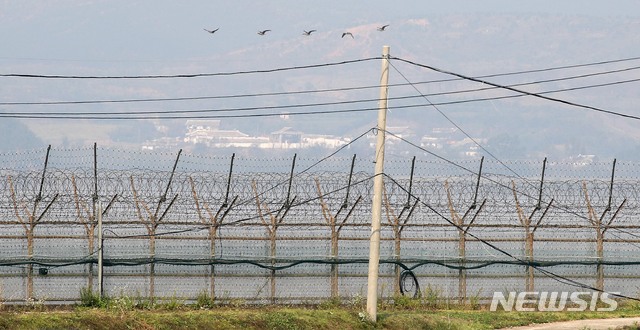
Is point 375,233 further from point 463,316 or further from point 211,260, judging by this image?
point 211,260

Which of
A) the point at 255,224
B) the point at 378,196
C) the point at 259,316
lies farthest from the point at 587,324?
the point at 255,224

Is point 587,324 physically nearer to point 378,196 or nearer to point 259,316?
point 378,196

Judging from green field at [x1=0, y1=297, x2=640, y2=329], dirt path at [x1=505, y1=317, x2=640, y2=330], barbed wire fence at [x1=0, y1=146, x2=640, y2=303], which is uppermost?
barbed wire fence at [x1=0, y1=146, x2=640, y2=303]

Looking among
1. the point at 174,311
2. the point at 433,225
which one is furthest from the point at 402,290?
the point at 174,311

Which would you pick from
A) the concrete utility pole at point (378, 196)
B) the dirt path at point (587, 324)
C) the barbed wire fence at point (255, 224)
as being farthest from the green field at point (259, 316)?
the barbed wire fence at point (255, 224)

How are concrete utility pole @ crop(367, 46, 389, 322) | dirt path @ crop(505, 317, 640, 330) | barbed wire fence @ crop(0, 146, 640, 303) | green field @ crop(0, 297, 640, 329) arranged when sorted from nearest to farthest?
green field @ crop(0, 297, 640, 329) < concrete utility pole @ crop(367, 46, 389, 322) < dirt path @ crop(505, 317, 640, 330) < barbed wire fence @ crop(0, 146, 640, 303)

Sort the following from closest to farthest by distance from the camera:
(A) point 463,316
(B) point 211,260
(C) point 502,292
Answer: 1. (A) point 463,316
2. (B) point 211,260
3. (C) point 502,292

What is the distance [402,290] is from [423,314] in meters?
3.52

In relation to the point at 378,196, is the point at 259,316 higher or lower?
lower

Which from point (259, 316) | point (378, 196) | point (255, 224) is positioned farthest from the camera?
point (255, 224)

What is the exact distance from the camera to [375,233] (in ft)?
99.3

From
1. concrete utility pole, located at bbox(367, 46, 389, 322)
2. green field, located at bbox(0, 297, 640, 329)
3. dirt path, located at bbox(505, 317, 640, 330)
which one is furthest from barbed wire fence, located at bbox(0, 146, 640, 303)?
concrete utility pole, located at bbox(367, 46, 389, 322)

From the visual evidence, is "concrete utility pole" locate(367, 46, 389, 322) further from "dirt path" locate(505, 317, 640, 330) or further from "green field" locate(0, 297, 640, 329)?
"dirt path" locate(505, 317, 640, 330)

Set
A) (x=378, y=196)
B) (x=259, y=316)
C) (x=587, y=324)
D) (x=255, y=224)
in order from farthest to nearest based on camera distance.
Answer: (x=255, y=224), (x=587, y=324), (x=378, y=196), (x=259, y=316)
